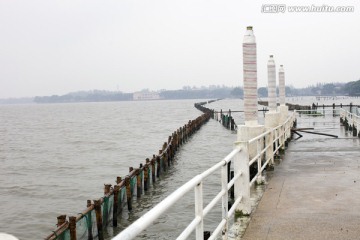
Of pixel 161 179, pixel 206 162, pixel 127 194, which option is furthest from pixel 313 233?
pixel 206 162

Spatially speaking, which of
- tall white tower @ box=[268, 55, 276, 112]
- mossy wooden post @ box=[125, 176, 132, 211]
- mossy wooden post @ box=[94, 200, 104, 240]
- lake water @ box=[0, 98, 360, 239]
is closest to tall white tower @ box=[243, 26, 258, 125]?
lake water @ box=[0, 98, 360, 239]

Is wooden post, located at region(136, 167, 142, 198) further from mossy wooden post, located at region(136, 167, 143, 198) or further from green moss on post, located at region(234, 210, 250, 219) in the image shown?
green moss on post, located at region(234, 210, 250, 219)

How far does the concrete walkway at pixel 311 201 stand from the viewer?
18.6 ft

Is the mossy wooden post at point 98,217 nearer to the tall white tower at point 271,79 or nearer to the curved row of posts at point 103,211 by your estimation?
the curved row of posts at point 103,211

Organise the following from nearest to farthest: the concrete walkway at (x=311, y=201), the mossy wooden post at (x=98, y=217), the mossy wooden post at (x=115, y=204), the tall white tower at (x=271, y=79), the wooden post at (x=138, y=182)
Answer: the concrete walkway at (x=311, y=201) → the mossy wooden post at (x=98, y=217) → the mossy wooden post at (x=115, y=204) → the wooden post at (x=138, y=182) → the tall white tower at (x=271, y=79)

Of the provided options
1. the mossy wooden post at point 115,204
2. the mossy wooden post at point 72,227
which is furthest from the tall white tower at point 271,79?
the mossy wooden post at point 72,227

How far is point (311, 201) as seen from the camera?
7199mm

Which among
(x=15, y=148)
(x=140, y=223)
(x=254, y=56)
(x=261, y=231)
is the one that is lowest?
(x=15, y=148)

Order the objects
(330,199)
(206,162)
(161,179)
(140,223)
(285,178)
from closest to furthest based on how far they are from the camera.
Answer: (140,223) < (330,199) < (285,178) < (161,179) < (206,162)

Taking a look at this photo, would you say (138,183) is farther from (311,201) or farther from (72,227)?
(311,201)

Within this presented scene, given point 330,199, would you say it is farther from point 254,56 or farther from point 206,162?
point 206,162

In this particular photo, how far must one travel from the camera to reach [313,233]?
Answer: 18.2 ft

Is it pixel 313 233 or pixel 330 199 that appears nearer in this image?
pixel 313 233

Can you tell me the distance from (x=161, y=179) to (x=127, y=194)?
574cm
